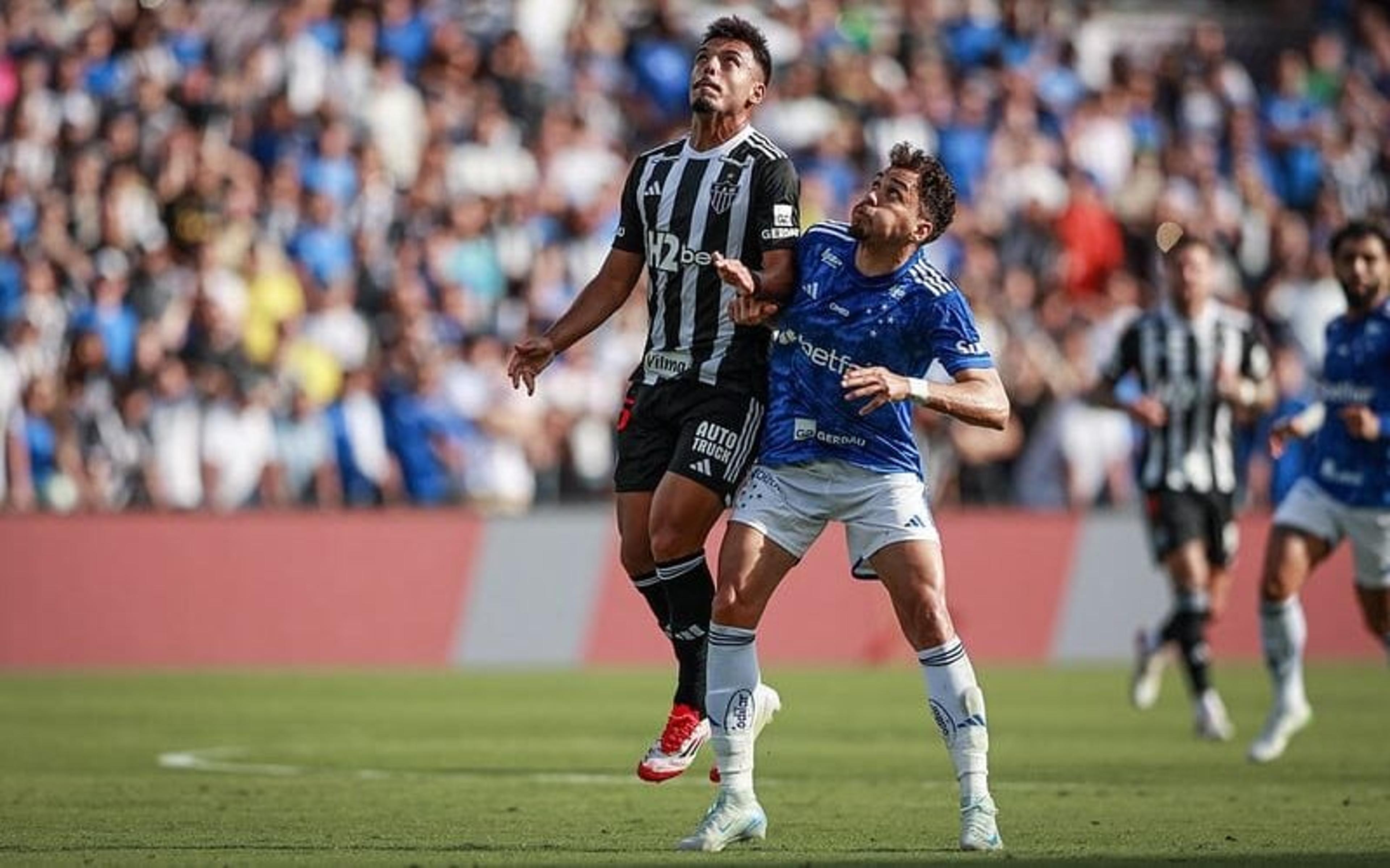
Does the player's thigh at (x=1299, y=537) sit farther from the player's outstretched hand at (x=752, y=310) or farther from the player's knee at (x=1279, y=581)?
the player's outstretched hand at (x=752, y=310)

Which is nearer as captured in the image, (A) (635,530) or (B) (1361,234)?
(A) (635,530)

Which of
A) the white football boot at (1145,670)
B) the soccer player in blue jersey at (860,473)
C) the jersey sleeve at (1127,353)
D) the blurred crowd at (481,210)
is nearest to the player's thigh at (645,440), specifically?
the soccer player in blue jersey at (860,473)

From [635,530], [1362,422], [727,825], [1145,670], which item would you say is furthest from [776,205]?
[1145,670]

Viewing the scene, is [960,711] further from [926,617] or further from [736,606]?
[736,606]

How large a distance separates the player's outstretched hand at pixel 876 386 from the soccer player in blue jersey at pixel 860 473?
1.47ft

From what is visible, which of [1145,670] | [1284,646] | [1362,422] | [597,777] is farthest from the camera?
[1145,670]

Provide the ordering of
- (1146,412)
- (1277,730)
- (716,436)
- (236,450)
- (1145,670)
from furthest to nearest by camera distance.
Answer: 1. (236,450)
2. (1145,670)
3. (1146,412)
4. (1277,730)
5. (716,436)

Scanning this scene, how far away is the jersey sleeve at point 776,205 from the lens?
10.4 metres

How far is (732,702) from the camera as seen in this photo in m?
9.88

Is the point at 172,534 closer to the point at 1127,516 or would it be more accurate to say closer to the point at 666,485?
the point at 1127,516


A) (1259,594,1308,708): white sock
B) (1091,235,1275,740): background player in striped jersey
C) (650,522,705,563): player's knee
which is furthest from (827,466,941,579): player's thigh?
(1091,235,1275,740): background player in striped jersey

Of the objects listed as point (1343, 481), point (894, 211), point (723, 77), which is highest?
point (723, 77)

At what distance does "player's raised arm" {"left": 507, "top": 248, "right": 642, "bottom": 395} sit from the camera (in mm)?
10805

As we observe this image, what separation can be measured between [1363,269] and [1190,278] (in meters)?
2.33
